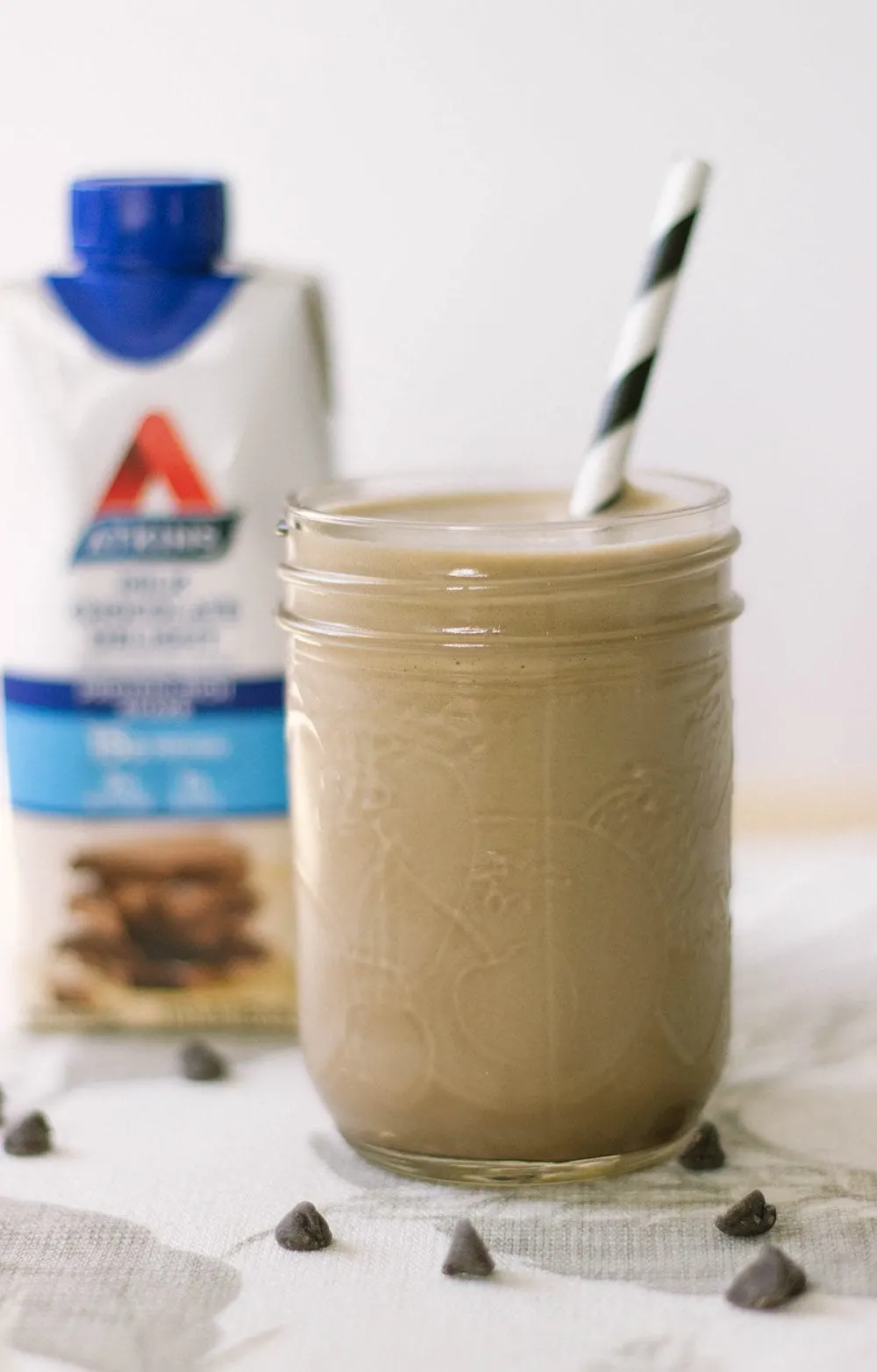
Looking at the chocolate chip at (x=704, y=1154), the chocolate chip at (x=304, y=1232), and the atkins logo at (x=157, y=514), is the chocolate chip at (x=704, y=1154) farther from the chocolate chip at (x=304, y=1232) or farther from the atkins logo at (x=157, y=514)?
the atkins logo at (x=157, y=514)

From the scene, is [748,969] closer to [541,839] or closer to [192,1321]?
[541,839]

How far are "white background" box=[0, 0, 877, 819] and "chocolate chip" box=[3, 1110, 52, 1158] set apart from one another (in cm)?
60

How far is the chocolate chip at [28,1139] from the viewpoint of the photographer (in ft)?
3.11

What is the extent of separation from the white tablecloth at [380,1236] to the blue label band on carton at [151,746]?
14cm

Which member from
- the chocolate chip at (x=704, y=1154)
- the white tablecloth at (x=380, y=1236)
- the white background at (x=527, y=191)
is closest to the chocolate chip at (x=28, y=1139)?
the white tablecloth at (x=380, y=1236)

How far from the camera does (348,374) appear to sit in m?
1.41

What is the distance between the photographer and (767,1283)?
0.78m

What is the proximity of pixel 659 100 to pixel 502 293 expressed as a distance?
0.57 feet

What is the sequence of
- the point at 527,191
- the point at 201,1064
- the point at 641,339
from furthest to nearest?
the point at 527,191 < the point at 201,1064 < the point at 641,339

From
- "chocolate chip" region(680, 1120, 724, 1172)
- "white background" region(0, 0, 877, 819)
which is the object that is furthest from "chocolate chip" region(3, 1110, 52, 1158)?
"white background" region(0, 0, 877, 819)

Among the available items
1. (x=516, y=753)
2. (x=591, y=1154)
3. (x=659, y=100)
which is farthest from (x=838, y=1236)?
(x=659, y=100)

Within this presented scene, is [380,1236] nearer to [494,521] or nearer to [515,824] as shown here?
[515,824]

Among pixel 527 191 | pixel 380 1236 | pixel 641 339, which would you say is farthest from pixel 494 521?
pixel 527 191

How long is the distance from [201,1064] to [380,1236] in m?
0.22
